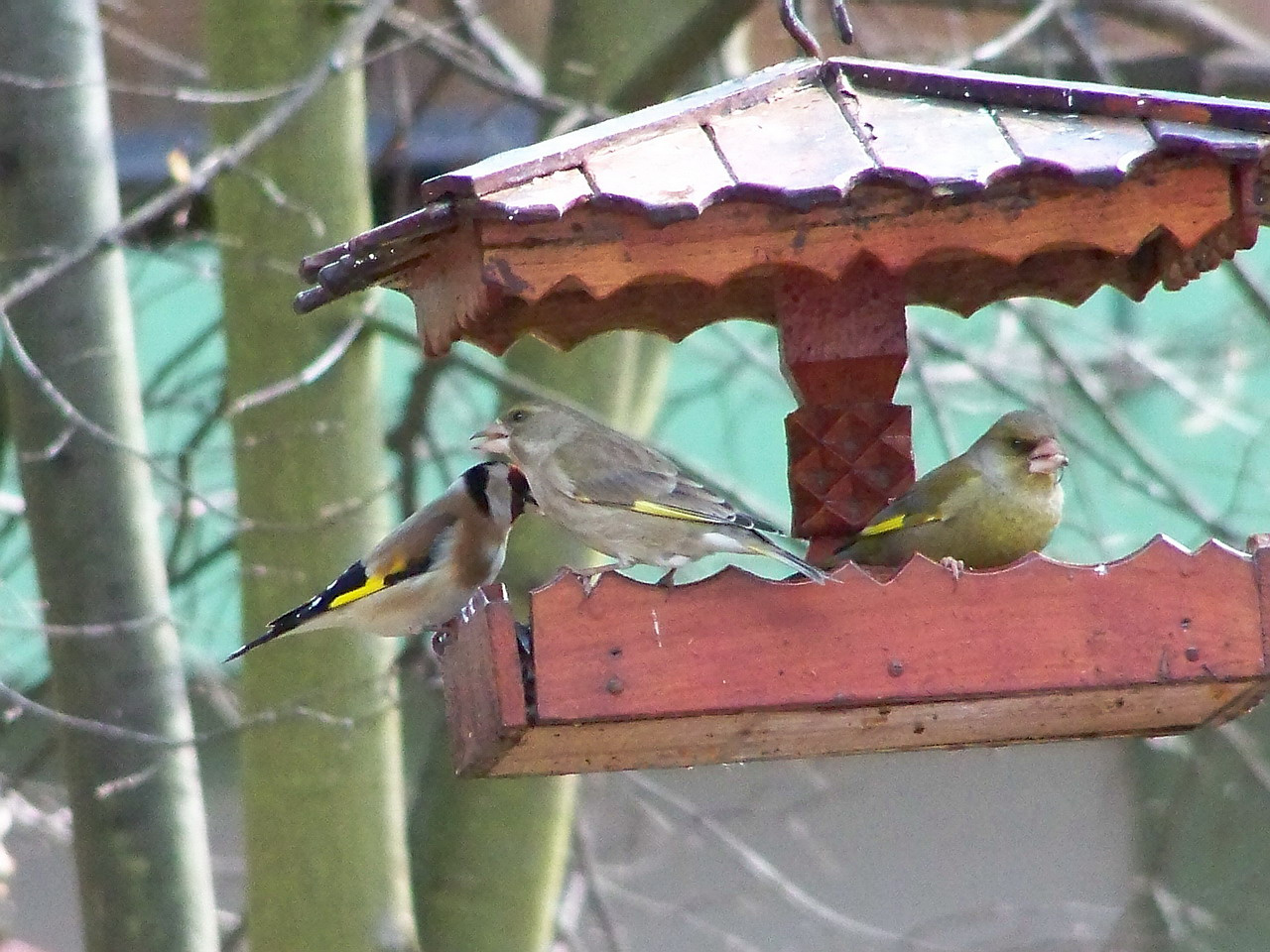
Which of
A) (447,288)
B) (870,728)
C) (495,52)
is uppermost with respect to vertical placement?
(495,52)

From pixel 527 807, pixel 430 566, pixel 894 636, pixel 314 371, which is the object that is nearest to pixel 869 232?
pixel 894 636

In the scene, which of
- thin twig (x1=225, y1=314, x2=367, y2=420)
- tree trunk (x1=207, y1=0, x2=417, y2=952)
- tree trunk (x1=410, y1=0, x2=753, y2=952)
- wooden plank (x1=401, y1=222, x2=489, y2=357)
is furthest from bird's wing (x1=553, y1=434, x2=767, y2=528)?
tree trunk (x1=410, y1=0, x2=753, y2=952)

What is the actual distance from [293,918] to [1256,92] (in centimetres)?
397

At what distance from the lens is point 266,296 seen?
566 centimetres

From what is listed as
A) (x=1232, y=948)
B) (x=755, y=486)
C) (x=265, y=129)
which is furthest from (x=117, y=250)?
(x=1232, y=948)

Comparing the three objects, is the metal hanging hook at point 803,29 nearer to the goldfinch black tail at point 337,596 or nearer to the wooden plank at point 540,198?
the wooden plank at point 540,198

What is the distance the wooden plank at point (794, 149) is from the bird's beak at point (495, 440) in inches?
35.7

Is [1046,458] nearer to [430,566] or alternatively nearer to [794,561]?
[794,561]

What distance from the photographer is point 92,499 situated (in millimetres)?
5445

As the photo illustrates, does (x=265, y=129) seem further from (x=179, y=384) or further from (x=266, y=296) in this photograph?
(x=179, y=384)

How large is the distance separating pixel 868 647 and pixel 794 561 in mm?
243

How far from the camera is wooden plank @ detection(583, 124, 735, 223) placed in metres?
3.04

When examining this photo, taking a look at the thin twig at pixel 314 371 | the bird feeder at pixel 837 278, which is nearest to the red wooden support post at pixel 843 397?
the bird feeder at pixel 837 278

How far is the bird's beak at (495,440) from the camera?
395 cm
